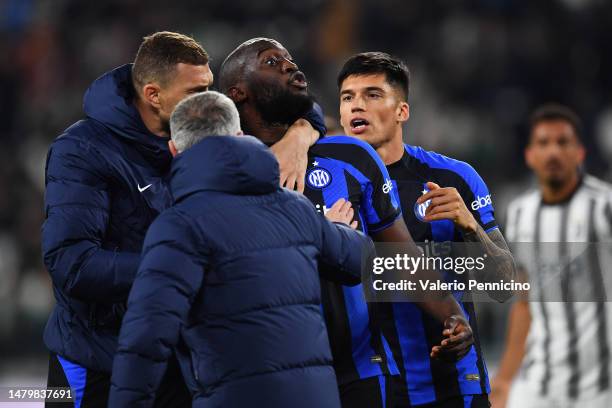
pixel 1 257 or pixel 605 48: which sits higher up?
pixel 605 48

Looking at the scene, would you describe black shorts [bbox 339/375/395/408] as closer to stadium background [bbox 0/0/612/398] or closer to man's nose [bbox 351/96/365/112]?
man's nose [bbox 351/96/365/112]

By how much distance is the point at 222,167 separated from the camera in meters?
2.66

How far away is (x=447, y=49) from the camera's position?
10.7 metres

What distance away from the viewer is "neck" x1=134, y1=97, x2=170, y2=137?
3396 millimetres

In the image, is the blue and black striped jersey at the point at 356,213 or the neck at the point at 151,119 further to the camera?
the blue and black striped jersey at the point at 356,213

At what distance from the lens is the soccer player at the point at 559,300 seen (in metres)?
5.59

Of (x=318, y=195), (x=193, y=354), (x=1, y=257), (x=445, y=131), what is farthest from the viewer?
(x=445, y=131)

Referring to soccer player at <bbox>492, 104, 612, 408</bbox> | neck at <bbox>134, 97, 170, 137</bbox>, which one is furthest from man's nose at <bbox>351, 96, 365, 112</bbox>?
soccer player at <bbox>492, 104, 612, 408</bbox>

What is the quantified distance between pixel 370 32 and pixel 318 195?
7286mm

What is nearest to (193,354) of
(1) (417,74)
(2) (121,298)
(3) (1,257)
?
(2) (121,298)

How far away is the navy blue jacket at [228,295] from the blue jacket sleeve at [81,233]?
0.51 meters

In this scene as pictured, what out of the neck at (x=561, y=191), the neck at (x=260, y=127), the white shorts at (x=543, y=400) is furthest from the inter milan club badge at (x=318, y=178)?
the white shorts at (x=543, y=400)

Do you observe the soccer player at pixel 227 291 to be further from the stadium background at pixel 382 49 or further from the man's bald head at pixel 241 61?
the stadium background at pixel 382 49

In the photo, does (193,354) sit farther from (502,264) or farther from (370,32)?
(370,32)
